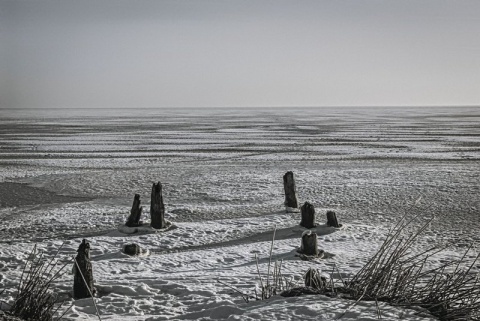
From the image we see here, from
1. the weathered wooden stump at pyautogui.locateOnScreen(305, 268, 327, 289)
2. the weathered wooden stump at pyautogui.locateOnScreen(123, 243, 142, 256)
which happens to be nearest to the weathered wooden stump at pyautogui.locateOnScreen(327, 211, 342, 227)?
the weathered wooden stump at pyautogui.locateOnScreen(123, 243, 142, 256)

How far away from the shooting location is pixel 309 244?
7.40 m

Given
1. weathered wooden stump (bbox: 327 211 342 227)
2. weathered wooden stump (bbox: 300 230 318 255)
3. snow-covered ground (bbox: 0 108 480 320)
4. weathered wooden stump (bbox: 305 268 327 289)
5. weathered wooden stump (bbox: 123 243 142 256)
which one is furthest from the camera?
weathered wooden stump (bbox: 327 211 342 227)

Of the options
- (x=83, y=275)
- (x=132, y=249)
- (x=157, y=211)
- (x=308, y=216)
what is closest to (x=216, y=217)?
(x=157, y=211)

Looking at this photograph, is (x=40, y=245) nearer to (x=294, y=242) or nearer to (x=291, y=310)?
(x=294, y=242)

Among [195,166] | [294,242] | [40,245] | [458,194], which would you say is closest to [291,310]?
[294,242]

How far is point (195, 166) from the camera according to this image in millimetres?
17484

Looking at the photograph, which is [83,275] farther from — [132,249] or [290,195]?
[290,195]

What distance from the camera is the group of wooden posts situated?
5.75 m

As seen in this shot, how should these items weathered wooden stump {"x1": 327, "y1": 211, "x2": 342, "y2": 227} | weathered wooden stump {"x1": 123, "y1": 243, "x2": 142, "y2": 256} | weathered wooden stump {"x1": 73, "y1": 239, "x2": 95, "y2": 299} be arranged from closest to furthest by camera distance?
weathered wooden stump {"x1": 73, "y1": 239, "x2": 95, "y2": 299}
weathered wooden stump {"x1": 123, "y1": 243, "x2": 142, "y2": 256}
weathered wooden stump {"x1": 327, "y1": 211, "x2": 342, "y2": 227}

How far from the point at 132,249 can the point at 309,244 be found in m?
2.57

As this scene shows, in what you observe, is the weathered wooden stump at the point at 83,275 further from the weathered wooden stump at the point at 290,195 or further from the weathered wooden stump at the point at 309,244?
the weathered wooden stump at the point at 290,195

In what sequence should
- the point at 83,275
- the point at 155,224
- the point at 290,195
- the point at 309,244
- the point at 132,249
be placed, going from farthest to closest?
1. the point at 290,195
2. the point at 155,224
3. the point at 132,249
4. the point at 309,244
5. the point at 83,275

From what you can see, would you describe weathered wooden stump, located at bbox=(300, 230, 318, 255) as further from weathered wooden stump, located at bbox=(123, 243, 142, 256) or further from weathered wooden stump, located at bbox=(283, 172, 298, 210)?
weathered wooden stump, located at bbox=(283, 172, 298, 210)

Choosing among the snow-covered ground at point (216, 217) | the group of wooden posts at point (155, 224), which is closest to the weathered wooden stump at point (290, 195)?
the group of wooden posts at point (155, 224)
